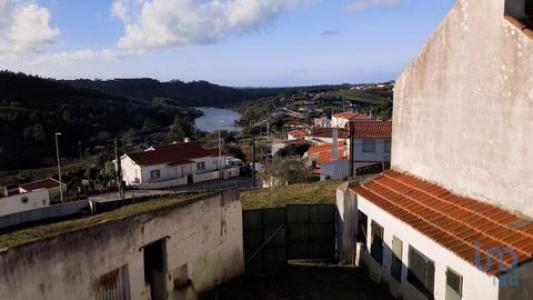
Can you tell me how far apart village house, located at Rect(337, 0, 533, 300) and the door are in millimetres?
6160

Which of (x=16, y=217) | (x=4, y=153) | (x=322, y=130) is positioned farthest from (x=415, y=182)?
(x=4, y=153)

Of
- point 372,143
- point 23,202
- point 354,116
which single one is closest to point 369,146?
point 372,143

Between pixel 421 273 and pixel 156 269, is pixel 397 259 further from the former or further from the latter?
pixel 156 269

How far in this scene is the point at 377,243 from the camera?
46.0 ft

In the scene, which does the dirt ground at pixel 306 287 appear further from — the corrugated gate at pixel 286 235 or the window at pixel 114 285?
the window at pixel 114 285

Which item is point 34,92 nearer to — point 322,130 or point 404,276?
point 322,130

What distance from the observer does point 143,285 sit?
37.0 ft

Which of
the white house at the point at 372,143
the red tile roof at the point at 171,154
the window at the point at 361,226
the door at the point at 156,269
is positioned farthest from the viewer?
the red tile roof at the point at 171,154

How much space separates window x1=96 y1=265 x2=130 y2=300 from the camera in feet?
32.8

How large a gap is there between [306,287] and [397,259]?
111 inches

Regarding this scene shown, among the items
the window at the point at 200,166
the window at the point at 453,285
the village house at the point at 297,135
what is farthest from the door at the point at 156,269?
the village house at the point at 297,135

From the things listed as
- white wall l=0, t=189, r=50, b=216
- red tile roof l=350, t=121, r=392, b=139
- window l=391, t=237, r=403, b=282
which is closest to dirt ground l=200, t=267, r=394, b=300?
window l=391, t=237, r=403, b=282

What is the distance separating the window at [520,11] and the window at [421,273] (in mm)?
5844

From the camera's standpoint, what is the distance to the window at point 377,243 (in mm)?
13781
